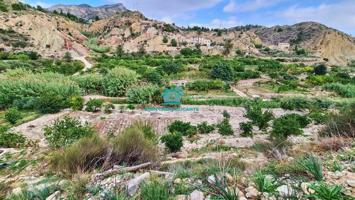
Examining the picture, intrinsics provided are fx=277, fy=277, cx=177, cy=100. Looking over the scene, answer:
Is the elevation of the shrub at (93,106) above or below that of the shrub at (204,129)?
above

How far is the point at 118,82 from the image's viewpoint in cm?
1861

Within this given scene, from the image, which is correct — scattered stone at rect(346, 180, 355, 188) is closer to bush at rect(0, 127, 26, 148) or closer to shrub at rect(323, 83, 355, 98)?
bush at rect(0, 127, 26, 148)

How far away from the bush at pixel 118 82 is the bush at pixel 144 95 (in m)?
1.82

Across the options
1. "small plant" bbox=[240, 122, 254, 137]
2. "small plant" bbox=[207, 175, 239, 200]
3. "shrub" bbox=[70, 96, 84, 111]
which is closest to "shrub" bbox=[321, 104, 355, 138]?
"small plant" bbox=[240, 122, 254, 137]

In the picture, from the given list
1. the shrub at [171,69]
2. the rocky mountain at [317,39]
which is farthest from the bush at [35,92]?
the rocky mountain at [317,39]

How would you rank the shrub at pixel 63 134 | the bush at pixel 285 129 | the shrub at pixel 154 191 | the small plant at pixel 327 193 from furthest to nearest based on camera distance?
the bush at pixel 285 129 < the shrub at pixel 63 134 < the shrub at pixel 154 191 < the small plant at pixel 327 193

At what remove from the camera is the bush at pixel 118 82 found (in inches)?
730

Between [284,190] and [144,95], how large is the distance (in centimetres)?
1351

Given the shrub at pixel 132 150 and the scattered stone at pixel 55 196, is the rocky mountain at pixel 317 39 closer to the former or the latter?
the shrub at pixel 132 150

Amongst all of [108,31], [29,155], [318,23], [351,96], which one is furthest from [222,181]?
[318,23]

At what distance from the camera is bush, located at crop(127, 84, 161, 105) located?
16.6 metres

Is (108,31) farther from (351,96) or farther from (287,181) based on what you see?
(287,181)

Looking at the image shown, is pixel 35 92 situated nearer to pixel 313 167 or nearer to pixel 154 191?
pixel 154 191

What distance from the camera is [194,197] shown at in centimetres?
377
